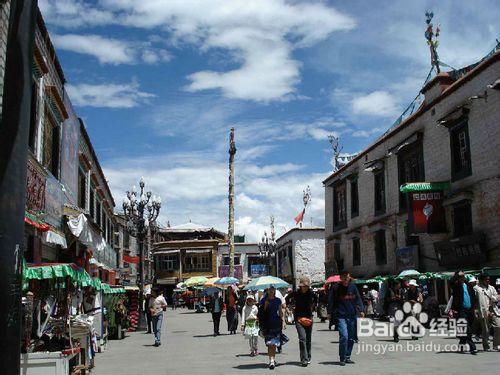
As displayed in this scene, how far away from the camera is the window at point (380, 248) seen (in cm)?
2905

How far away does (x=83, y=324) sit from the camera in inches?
379

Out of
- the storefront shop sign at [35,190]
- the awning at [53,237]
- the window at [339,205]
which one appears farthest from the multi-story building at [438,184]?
the storefront shop sign at [35,190]

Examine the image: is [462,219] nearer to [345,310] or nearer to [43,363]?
[345,310]

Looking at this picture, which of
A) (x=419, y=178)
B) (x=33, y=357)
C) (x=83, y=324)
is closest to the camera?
(x=33, y=357)

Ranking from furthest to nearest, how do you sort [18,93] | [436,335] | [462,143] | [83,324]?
[462,143] → [436,335] → [83,324] → [18,93]

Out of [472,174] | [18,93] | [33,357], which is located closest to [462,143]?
[472,174]

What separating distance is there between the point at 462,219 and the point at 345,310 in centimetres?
1249

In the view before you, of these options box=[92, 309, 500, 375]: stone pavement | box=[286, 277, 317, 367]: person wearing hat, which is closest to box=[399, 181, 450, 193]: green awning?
box=[92, 309, 500, 375]: stone pavement

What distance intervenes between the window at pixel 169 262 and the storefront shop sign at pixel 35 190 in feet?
172

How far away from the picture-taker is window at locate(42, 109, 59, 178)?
1388 centimetres

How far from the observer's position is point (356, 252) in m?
33.3

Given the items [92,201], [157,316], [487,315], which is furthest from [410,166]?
[157,316]

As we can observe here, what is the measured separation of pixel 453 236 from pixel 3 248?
67.3 feet

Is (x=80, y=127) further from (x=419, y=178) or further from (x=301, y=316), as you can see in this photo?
(x=419, y=178)
